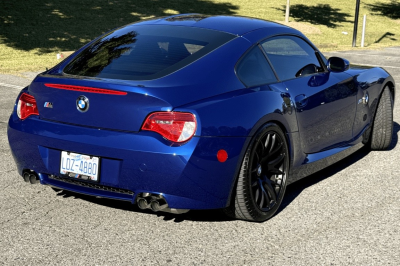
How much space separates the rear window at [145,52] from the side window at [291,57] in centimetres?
50

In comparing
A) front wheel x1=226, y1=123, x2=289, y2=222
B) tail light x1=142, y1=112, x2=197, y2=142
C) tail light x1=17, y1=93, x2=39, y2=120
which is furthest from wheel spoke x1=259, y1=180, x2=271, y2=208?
tail light x1=17, y1=93, x2=39, y2=120

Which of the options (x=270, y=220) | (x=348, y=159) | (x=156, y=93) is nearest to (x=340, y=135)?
(x=348, y=159)

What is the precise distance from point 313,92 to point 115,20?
19.9 meters

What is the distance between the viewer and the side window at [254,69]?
15.8 ft

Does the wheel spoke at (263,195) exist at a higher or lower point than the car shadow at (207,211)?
higher

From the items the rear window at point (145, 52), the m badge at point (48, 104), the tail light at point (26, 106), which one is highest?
the rear window at point (145, 52)

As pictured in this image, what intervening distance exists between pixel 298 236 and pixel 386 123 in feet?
9.24

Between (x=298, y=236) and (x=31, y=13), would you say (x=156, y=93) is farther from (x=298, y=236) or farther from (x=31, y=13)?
(x=31, y=13)

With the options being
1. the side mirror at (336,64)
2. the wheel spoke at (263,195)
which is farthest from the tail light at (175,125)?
the side mirror at (336,64)

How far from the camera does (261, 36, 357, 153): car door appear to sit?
5285mm

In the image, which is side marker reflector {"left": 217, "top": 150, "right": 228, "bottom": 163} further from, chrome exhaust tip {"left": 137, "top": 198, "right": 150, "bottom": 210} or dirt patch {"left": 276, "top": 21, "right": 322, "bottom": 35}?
dirt patch {"left": 276, "top": 21, "right": 322, "bottom": 35}

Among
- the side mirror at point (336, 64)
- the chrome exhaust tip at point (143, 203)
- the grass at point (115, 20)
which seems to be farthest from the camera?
→ the grass at point (115, 20)

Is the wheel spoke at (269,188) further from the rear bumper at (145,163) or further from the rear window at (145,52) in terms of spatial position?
the rear window at (145,52)

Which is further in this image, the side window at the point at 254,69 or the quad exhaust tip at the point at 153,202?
the side window at the point at 254,69
